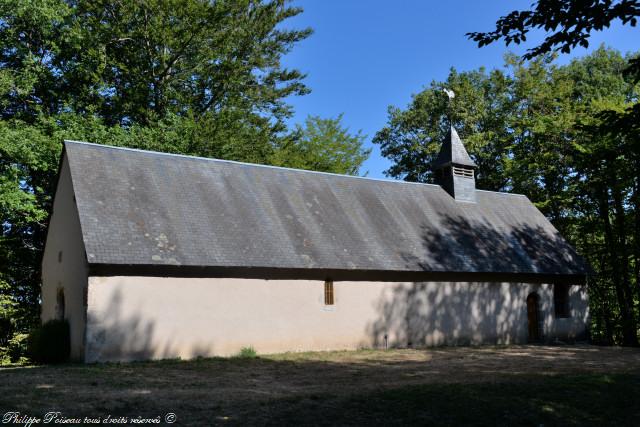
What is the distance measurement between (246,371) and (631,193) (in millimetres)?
21983

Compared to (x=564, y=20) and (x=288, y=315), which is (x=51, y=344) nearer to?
(x=288, y=315)

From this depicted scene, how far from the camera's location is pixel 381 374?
13305 mm

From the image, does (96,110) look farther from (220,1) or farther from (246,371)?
(246,371)

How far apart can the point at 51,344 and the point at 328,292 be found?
880cm

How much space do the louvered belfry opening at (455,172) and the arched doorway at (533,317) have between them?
524 cm

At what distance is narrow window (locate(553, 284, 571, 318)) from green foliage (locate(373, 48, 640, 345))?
12.0 feet

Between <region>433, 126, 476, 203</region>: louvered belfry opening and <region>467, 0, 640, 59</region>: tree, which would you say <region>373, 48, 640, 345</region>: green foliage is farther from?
<region>467, 0, 640, 59</region>: tree

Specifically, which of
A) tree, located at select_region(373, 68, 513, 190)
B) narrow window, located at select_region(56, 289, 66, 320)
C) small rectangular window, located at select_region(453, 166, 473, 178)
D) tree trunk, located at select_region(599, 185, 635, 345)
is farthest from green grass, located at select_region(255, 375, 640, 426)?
tree, located at select_region(373, 68, 513, 190)

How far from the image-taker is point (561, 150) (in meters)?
31.3

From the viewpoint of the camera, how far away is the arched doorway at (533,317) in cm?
2411

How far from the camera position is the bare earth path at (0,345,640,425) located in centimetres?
861

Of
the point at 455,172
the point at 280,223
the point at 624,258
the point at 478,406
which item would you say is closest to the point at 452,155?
the point at 455,172

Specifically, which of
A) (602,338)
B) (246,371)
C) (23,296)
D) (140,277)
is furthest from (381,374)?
(602,338)

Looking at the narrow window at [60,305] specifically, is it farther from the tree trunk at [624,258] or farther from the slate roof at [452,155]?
the tree trunk at [624,258]
